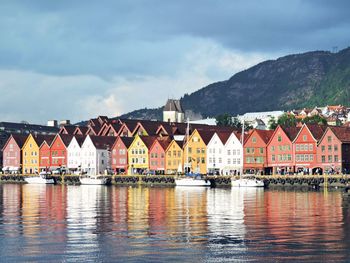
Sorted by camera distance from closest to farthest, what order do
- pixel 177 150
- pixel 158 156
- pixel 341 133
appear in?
1. pixel 341 133
2. pixel 177 150
3. pixel 158 156

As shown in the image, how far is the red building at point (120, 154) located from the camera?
16275cm

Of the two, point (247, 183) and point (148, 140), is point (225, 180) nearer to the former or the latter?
point (247, 183)

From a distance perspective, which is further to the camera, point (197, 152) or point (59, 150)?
point (59, 150)

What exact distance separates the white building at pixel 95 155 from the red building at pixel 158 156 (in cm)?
1505

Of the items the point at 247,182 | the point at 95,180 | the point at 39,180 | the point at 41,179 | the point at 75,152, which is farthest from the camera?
the point at 75,152

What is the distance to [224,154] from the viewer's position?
147m

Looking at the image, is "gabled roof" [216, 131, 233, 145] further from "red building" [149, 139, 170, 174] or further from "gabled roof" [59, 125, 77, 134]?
"gabled roof" [59, 125, 77, 134]

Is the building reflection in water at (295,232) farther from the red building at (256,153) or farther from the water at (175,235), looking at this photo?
the red building at (256,153)

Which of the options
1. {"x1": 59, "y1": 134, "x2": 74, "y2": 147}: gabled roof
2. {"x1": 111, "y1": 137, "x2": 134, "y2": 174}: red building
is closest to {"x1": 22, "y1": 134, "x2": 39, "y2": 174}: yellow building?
{"x1": 59, "y1": 134, "x2": 74, "y2": 147}: gabled roof

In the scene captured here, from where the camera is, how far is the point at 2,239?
40.5 metres

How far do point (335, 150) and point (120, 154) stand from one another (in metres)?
56.4

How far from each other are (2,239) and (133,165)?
120137 millimetres

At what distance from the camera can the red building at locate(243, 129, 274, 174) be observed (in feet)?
465

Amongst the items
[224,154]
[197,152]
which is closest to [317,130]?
[224,154]
